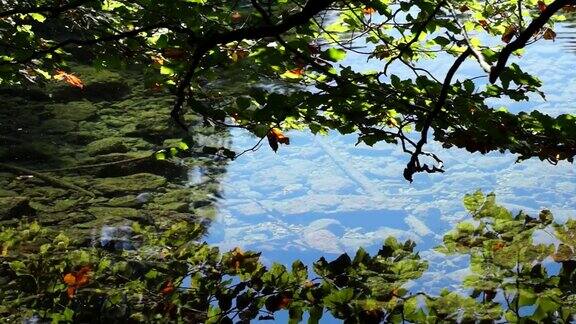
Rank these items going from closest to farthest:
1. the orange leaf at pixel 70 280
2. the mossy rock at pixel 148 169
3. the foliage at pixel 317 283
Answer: the foliage at pixel 317 283 < the orange leaf at pixel 70 280 < the mossy rock at pixel 148 169

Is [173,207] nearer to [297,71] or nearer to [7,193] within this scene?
[7,193]

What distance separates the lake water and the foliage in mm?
1910

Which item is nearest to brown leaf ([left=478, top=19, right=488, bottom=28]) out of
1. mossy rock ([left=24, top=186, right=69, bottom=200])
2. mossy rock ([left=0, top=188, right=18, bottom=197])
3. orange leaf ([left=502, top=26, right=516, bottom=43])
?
orange leaf ([left=502, top=26, right=516, bottom=43])

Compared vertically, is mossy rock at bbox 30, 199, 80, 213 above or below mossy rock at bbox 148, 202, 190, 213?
above

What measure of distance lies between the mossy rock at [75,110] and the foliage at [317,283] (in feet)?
15.0

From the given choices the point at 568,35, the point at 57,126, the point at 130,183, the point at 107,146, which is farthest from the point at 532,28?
the point at 568,35

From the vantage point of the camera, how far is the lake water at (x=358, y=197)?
4.46 meters

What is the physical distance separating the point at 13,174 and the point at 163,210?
1.58 m

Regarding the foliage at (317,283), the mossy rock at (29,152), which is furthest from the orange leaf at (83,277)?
the mossy rock at (29,152)

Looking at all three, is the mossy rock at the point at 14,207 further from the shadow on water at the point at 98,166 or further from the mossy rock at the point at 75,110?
the mossy rock at the point at 75,110

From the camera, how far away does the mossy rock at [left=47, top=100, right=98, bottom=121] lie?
693cm

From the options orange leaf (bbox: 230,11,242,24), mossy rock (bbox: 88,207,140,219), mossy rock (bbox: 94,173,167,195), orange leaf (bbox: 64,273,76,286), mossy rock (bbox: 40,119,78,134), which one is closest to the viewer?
orange leaf (bbox: 64,273,76,286)

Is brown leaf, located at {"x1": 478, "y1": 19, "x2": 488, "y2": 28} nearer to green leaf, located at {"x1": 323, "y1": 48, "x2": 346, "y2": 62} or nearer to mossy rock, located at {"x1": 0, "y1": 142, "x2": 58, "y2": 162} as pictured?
green leaf, located at {"x1": 323, "y1": 48, "x2": 346, "y2": 62}

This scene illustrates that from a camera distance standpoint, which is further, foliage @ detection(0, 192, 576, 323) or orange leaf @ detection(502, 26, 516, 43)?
orange leaf @ detection(502, 26, 516, 43)
